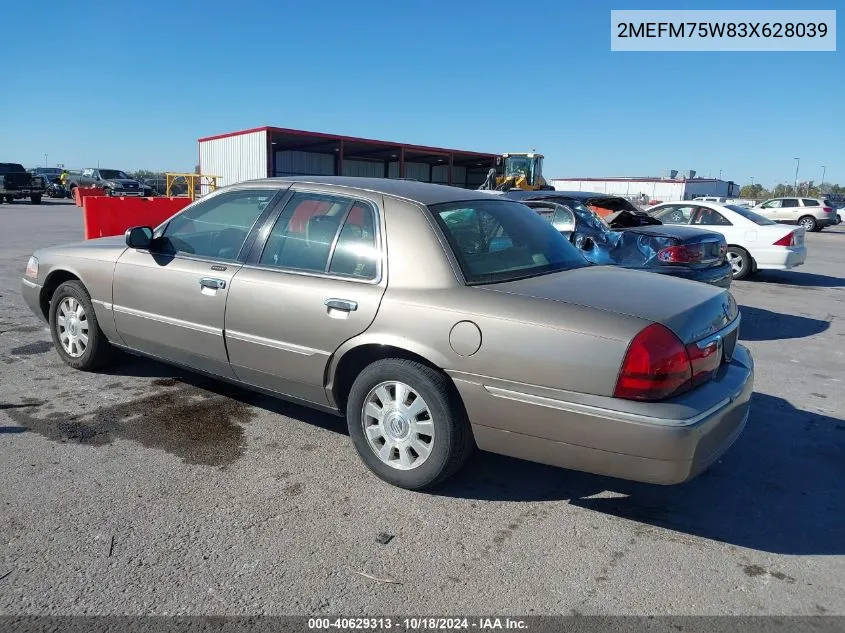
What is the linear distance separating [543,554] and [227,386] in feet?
9.63

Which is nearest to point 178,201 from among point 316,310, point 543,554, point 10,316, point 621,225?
point 10,316

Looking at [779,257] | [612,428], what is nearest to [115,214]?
[612,428]

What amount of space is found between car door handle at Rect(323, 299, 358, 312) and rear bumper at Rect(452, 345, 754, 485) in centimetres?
A: 69

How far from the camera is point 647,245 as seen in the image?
7398mm

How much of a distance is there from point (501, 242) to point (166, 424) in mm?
2410

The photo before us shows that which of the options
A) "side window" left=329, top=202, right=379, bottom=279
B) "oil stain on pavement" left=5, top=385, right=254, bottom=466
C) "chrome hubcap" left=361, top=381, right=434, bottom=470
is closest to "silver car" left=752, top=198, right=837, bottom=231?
"side window" left=329, top=202, right=379, bottom=279

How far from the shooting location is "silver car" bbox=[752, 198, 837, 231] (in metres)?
29.4

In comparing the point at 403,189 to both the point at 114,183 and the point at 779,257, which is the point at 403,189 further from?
the point at 114,183

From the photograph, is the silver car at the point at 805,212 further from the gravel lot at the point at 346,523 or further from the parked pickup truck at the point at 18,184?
the parked pickup truck at the point at 18,184

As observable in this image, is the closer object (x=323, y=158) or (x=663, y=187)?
(x=323, y=158)

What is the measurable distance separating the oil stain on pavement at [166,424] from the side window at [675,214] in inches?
393

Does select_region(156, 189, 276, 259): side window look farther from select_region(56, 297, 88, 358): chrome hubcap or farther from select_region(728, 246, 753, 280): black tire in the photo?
select_region(728, 246, 753, 280): black tire

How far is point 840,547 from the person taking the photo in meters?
2.97

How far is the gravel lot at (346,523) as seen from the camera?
2555 millimetres
